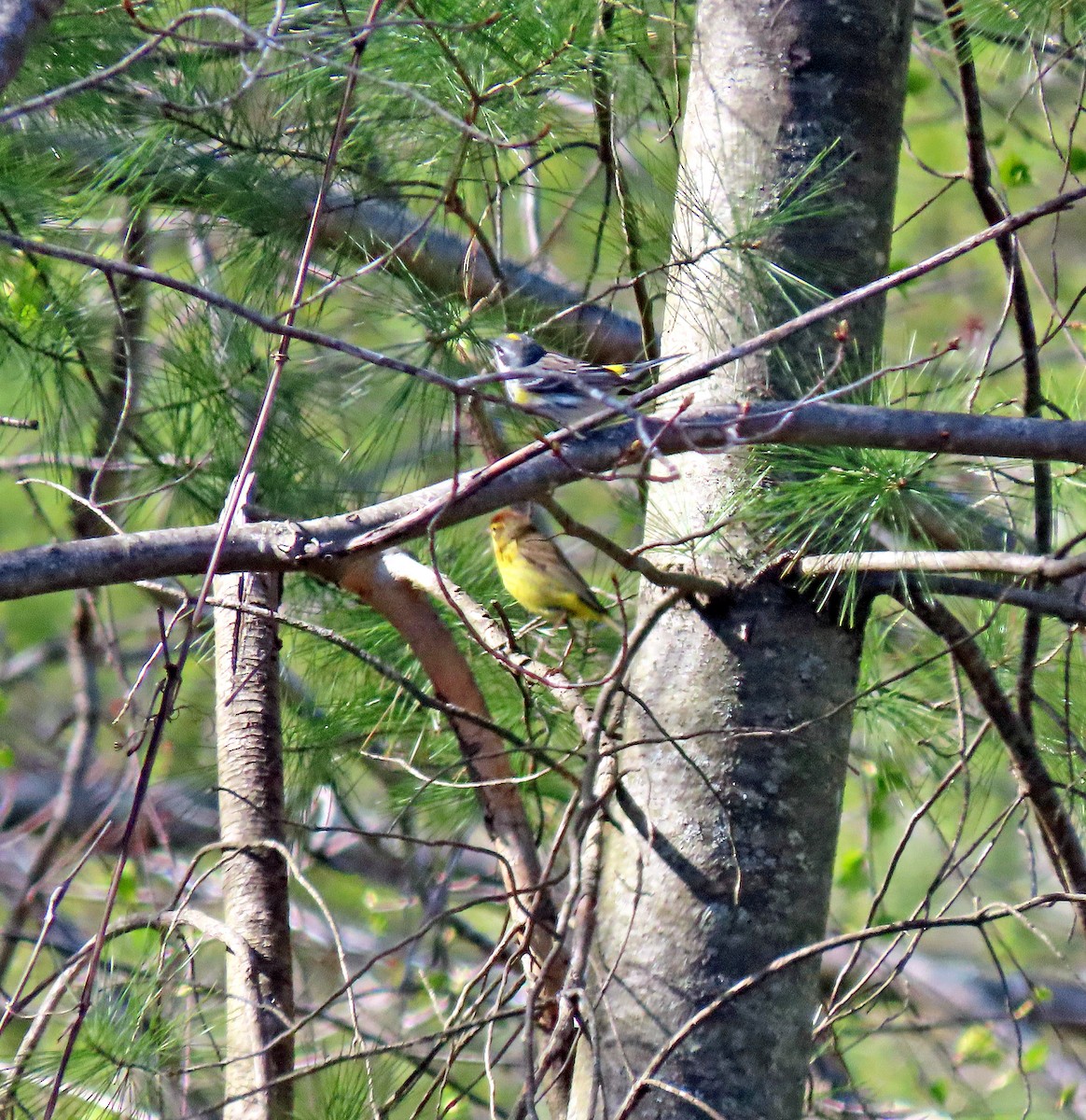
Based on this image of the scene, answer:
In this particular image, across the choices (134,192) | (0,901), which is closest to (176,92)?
(134,192)

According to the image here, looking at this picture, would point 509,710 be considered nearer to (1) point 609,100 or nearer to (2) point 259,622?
(2) point 259,622

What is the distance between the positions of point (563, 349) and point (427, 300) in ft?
2.17

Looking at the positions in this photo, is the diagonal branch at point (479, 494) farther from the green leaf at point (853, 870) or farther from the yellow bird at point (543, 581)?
the green leaf at point (853, 870)

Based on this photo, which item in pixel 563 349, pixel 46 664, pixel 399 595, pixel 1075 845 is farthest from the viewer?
pixel 46 664

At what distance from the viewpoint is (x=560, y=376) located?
174cm

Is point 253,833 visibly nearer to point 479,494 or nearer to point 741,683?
point 741,683

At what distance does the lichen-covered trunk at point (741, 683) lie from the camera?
171 centimetres

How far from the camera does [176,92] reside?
234 cm

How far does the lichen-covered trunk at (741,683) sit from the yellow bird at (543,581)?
808 mm

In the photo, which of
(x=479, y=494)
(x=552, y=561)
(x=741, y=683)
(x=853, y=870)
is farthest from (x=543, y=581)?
(x=853, y=870)

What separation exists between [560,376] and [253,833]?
109 cm

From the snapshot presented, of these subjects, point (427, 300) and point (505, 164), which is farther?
point (505, 164)

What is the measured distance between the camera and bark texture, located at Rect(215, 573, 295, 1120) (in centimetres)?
218

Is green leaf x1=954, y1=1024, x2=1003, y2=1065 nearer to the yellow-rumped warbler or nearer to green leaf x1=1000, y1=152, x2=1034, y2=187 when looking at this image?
the yellow-rumped warbler
